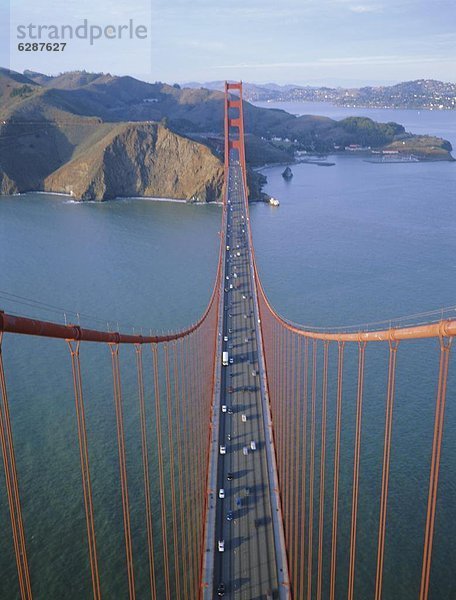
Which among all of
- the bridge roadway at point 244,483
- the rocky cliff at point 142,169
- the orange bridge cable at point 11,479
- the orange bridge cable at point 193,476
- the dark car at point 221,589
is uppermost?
the rocky cliff at point 142,169

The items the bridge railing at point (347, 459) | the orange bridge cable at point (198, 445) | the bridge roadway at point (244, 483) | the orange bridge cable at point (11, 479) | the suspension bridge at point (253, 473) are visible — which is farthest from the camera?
the orange bridge cable at point (198, 445)

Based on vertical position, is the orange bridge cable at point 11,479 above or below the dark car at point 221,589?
above

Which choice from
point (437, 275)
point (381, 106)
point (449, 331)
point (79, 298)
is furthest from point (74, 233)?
point (381, 106)

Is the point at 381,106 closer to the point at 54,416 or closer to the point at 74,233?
the point at 74,233

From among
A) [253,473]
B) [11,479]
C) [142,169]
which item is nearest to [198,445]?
[253,473]

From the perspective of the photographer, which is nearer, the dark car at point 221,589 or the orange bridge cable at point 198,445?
the dark car at point 221,589

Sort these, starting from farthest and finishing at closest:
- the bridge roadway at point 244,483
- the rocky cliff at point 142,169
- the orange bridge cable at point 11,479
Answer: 1. the rocky cliff at point 142,169
2. the bridge roadway at point 244,483
3. the orange bridge cable at point 11,479

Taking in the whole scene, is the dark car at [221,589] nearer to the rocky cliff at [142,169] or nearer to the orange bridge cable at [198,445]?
the orange bridge cable at [198,445]

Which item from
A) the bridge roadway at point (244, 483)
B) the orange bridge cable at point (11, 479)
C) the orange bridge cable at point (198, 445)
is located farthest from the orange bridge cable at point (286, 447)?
the orange bridge cable at point (11, 479)
